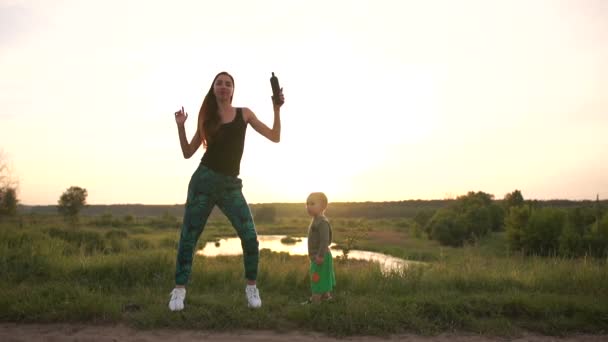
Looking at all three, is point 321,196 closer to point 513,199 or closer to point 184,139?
point 184,139

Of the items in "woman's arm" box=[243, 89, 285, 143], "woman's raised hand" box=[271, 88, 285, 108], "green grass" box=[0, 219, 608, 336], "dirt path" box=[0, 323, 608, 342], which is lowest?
"dirt path" box=[0, 323, 608, 342]

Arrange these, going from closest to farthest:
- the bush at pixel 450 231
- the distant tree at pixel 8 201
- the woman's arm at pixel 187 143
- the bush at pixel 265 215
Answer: the woman's arm at pixel 187 143 → the distant tree at pixel 8 201 → the bush at pixel 450 231 → the bush at pixel 265 215

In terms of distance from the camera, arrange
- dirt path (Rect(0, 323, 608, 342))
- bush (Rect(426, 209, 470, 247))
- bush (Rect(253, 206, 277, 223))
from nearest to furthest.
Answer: dirt path (Rect(0, 323, 608, 342)), bush (Rect(426, 209, 470, 247)), bush (Rect(253, 206, 277, 223))

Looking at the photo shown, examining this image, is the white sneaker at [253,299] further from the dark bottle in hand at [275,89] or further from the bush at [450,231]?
the bush at [450,231]

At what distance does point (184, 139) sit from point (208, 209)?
0.83 meters

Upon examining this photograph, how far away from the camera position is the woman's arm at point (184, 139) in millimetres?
4652

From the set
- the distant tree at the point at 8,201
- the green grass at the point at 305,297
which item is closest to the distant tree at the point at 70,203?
the distant tree at the point at 8,201

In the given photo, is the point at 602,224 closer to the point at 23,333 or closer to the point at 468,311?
the point at 468,311

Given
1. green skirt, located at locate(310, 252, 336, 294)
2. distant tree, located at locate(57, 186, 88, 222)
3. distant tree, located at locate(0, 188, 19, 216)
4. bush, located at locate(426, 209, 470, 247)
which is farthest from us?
distant tree, located at locate(57, 186, 88, 222)

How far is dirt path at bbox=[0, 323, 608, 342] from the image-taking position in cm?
384

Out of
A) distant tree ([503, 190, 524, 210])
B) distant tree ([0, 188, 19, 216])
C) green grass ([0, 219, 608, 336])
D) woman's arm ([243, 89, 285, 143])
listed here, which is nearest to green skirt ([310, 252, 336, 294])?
green grass ([0, 219, 608, 336])

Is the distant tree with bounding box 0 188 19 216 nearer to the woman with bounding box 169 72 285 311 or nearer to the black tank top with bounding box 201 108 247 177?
the woman with bounding box 169 72 285 311

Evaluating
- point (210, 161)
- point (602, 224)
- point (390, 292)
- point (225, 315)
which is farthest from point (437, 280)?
point (602, 224)

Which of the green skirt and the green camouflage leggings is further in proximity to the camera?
the green skirt
